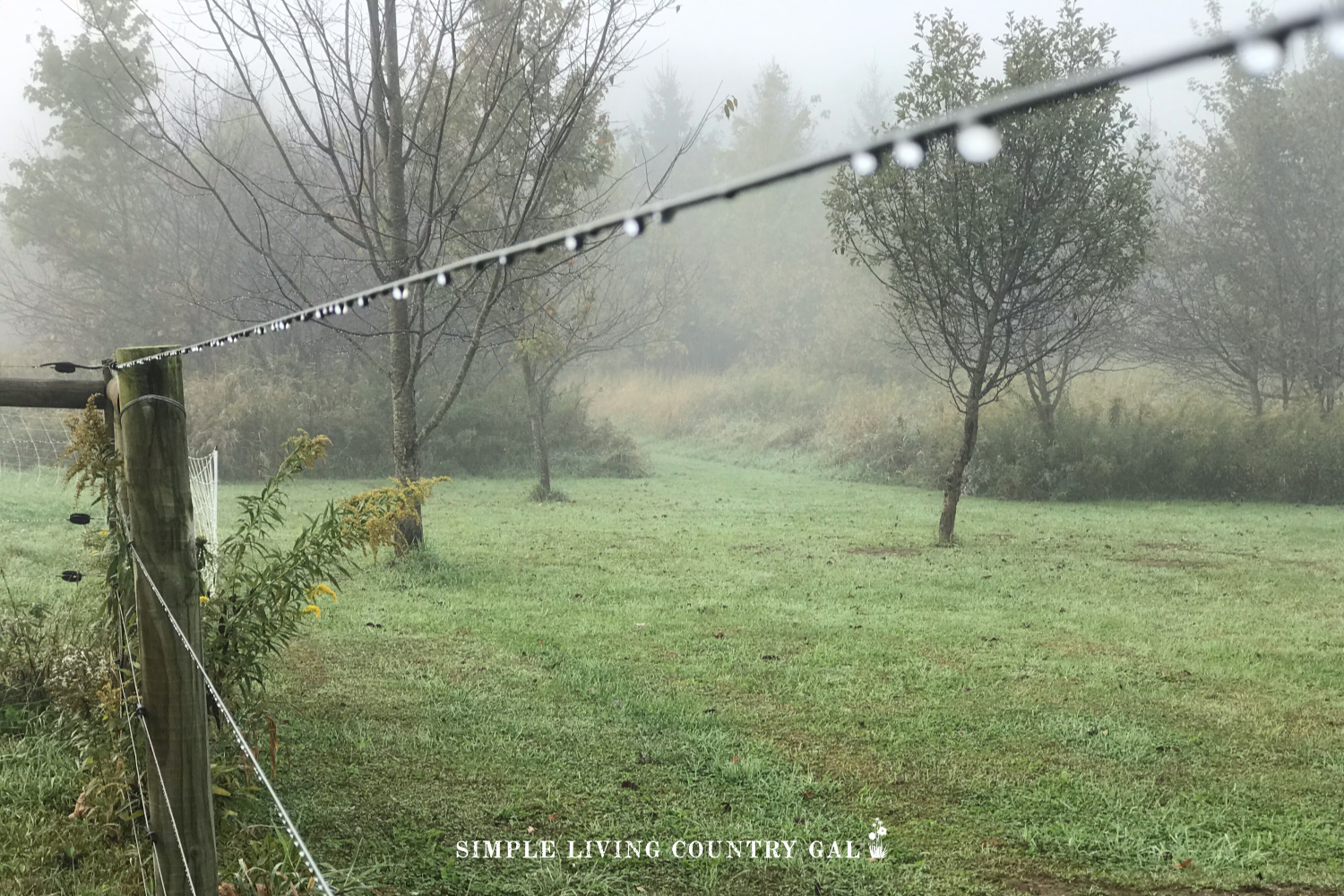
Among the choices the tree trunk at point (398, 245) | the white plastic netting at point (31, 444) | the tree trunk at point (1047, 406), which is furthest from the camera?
the tree trunk at point (1047, 406)

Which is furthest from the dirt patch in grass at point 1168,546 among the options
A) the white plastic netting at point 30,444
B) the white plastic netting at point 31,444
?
the white plastic netting at point 30,444

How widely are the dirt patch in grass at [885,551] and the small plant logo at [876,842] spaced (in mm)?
6137

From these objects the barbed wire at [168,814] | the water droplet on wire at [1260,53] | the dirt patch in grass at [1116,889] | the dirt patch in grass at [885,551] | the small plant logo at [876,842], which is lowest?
the dirt patch in grass at [1116,889]

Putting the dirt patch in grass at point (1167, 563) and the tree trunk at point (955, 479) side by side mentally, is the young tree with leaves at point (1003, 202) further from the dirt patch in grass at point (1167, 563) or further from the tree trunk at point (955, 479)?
the dirt patch in grass at point (1167, 563)

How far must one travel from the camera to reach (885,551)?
31.9 feet

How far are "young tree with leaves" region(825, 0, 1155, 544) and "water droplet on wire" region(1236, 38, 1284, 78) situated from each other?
359 inches

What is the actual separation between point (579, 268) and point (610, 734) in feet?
29.7

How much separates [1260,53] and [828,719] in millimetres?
4385

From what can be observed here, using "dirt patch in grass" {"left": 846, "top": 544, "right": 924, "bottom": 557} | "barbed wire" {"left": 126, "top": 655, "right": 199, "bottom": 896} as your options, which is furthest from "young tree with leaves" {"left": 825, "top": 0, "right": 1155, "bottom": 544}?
"barbed wire" {"left": 126, "top": 655, "right": 199, "bottom": 896}

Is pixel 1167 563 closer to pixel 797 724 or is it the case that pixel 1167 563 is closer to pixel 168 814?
pixel 797 724

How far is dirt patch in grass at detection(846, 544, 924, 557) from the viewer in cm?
947

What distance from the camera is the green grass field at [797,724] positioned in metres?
3.18

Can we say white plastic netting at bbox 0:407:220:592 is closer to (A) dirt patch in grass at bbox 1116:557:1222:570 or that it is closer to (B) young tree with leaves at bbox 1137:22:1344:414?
(A) dirt patch in grass at bbox 1116:557:1222:570

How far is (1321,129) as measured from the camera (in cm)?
1659
